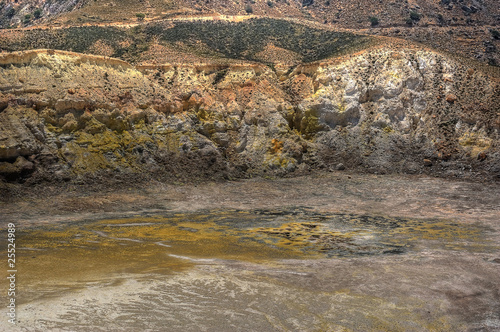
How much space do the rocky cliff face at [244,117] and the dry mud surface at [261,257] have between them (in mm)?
2969

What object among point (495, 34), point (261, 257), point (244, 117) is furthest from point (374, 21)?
point (261, 257)

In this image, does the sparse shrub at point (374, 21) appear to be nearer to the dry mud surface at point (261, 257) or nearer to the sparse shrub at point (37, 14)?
the dry mud surface at point (261, 257)

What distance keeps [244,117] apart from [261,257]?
20821mm

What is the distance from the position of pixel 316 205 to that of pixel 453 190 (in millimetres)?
9239

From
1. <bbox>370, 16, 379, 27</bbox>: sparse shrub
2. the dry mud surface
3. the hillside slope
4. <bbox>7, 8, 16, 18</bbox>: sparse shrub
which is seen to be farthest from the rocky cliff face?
<bbox>7, 8, 16, 18</bbox>: sparse shrub

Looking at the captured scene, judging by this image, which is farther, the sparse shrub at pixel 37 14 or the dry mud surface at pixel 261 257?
the sparse shrub at pixel 37 14

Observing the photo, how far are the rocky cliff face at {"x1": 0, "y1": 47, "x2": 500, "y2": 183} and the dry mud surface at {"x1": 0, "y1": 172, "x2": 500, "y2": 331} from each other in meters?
2.97

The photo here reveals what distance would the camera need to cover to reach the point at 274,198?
97.3ft

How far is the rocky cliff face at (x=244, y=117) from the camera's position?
100 ft

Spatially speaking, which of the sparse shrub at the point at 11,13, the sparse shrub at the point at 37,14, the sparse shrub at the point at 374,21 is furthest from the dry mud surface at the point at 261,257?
the sparse shrub at the point at 11,13

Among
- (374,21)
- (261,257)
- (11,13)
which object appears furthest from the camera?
(11,13)

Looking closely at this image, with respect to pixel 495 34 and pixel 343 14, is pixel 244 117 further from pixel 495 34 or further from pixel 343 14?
pixel 343 14

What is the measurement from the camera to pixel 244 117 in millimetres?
37156

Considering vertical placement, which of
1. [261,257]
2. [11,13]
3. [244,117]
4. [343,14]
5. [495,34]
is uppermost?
[11,13]
